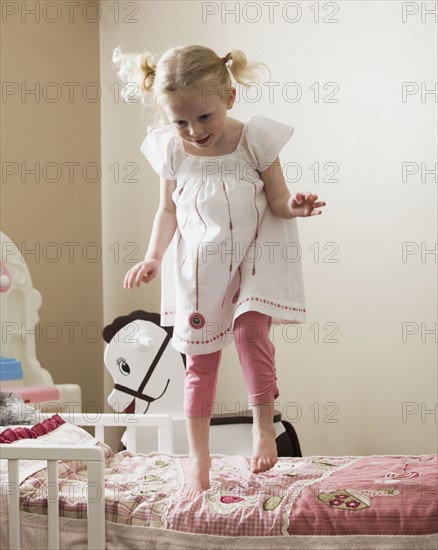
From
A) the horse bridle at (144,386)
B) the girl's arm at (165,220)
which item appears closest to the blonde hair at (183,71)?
the girl's arm at (165,220)

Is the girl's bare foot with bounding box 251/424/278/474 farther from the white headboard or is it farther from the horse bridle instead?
the white headboard

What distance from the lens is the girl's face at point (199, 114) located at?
1.23m

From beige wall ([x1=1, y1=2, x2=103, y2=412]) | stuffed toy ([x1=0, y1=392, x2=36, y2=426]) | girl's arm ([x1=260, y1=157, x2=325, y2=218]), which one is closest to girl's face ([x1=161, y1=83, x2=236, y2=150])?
girl's arm ([x1=260, y1=157, x2=325, y2=218])

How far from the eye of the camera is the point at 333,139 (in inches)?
85.0

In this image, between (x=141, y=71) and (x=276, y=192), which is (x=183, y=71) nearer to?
(x=141, y=71)

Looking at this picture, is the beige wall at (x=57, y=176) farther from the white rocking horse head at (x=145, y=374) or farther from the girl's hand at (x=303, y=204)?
the girl's hand at (x=303, y=204)

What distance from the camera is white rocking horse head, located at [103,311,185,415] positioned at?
2.11m

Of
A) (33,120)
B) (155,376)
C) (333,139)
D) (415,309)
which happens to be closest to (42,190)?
(33,120)

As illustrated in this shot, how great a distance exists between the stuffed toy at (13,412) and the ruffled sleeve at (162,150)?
0.57 metres

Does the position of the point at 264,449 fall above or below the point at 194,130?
below

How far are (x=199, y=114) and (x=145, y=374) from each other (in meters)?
1.02

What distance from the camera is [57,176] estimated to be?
2.56 meters

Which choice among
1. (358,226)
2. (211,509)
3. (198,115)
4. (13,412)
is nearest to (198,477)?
(211,509)

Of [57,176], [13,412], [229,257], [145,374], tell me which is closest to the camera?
[229,257]
